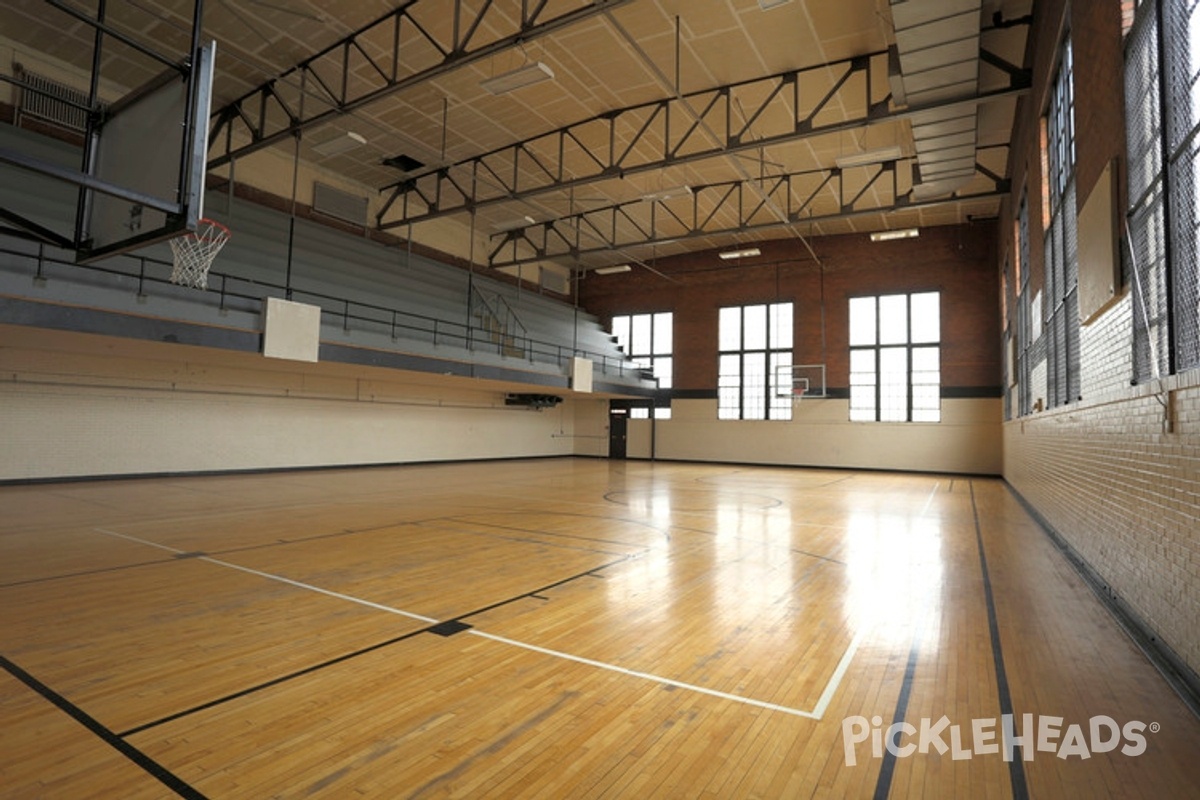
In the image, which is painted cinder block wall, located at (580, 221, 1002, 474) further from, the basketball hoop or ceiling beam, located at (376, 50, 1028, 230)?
the basketball hoop

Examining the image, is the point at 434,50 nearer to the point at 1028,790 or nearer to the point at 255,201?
the point at 255,201

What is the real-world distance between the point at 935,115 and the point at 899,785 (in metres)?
10.2

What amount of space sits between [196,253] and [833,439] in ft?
62.0

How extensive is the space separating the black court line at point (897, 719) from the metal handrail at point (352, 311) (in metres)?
8.57

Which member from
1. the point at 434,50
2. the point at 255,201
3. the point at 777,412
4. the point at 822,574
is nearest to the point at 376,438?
the point at 255,201

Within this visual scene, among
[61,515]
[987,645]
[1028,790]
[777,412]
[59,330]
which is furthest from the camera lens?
[777,412]

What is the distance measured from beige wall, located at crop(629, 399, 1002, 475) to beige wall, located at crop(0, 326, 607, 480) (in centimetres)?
772

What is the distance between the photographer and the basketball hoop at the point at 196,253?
9242 millimetres

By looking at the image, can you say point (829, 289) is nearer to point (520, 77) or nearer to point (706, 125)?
point (706, 125)

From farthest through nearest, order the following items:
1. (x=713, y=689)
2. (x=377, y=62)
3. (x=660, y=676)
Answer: (x=377, y=62), (x=660, y=676), (x=713, y=689)

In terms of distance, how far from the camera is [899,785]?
2.41 m

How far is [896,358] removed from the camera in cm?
2041

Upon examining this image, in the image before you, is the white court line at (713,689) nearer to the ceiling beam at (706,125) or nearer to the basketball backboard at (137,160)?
the basketball backboard at (137,160)

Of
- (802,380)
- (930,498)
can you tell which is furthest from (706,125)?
(802,380)
